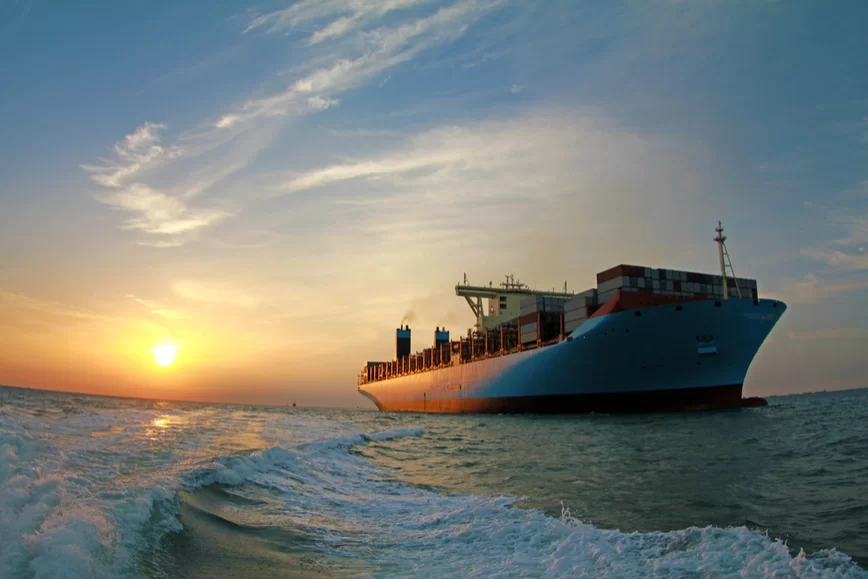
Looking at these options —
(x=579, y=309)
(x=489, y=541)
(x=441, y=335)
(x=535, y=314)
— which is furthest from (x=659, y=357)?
(x=441, y=335)

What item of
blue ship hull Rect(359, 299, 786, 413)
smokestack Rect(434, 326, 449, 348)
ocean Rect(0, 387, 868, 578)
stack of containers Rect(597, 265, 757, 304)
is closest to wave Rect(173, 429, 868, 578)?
ocean Rect(0, 387, 868, 578)

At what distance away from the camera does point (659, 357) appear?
78.6 feet

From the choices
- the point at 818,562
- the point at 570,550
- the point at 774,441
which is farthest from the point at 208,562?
the point at 774,441

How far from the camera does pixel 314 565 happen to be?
5.22 metres

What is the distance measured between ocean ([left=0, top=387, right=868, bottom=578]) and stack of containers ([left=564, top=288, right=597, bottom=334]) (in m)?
14.7

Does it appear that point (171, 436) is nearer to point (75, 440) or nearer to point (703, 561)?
point (75, 440)

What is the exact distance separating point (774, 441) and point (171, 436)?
1423 cm

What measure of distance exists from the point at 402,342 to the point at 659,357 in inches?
1858

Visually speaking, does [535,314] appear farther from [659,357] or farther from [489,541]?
[489,541]

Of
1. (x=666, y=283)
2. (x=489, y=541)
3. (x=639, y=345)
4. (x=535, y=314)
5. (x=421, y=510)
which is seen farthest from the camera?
(x=535, y=314)

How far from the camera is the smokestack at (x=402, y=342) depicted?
68.5 m

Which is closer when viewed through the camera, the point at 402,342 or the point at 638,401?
the point at 638,401

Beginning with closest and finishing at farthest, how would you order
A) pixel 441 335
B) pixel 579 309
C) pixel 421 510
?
pixel 421 510 < pixel 579 309 < pixel 441 335

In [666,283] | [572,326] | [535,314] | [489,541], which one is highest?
[666,283]
